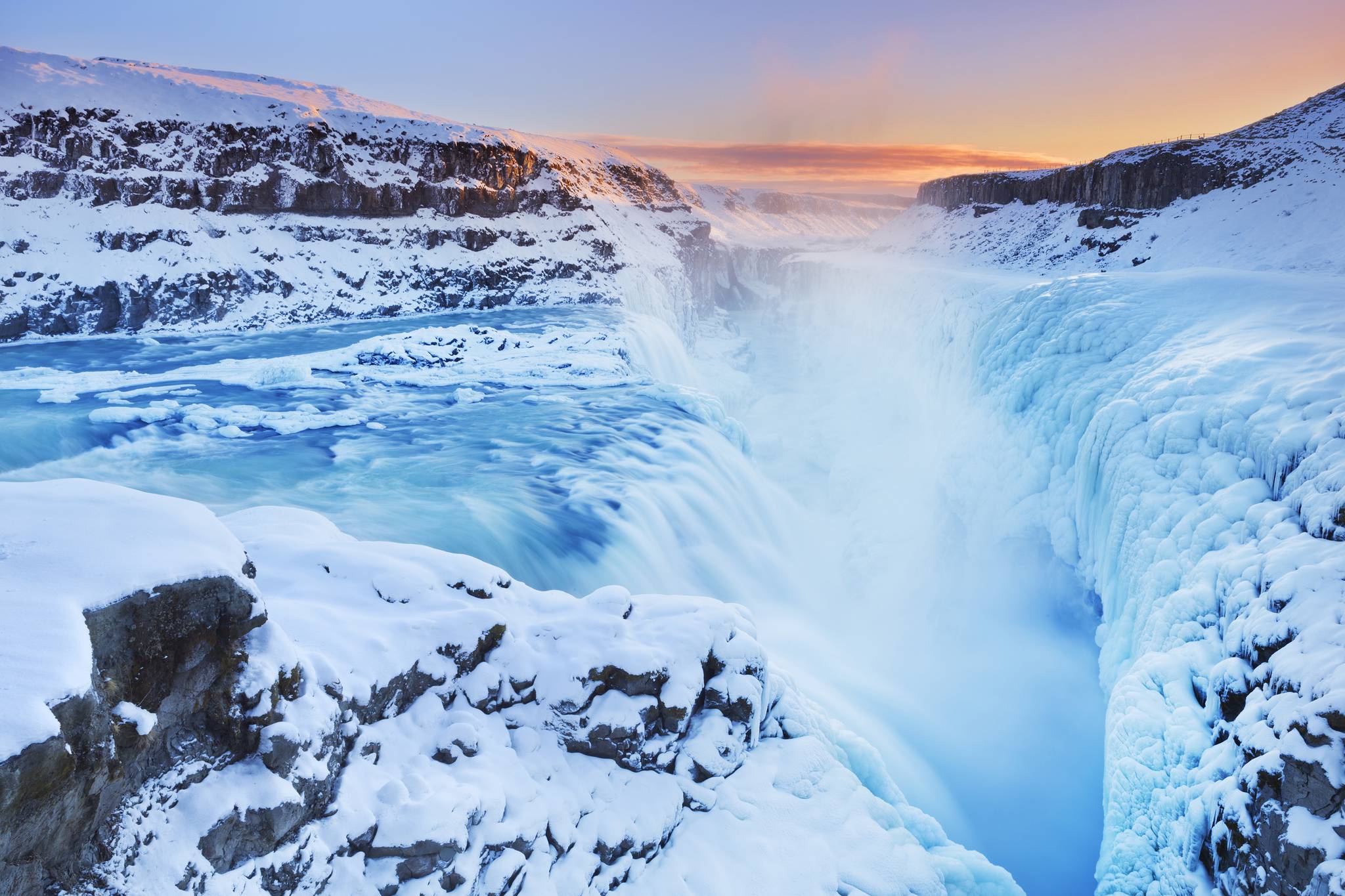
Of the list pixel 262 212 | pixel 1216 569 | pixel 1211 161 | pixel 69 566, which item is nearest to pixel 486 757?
pixel 69 566

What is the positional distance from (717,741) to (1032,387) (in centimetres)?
1274

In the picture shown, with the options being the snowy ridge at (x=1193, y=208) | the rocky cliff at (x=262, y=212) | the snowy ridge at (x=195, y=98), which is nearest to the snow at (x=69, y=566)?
the snowy ridge at (x=1193, y=208)

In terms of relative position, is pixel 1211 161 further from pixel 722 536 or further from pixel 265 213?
pixel 265 213

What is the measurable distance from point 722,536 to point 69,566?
10.5 m

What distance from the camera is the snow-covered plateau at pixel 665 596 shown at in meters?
3.79

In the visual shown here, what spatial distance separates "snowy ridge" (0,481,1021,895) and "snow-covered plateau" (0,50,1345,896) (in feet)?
0.09

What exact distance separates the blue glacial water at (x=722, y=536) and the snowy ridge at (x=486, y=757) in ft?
9.63

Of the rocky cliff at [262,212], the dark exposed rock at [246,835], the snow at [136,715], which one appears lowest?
the dark exposed rock at [246,835]

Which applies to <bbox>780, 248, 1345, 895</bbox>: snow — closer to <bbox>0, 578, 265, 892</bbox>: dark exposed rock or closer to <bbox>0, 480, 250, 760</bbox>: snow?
<bbox>0, 578, 265, 892</bbox>: dark exposed rock

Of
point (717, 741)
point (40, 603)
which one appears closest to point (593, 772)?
point (717, 741)

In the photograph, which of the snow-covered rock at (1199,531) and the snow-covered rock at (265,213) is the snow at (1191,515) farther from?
the snow-covered rock at (265,213)

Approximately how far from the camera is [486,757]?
16.8 feet

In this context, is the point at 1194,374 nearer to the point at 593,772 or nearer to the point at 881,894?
the point at 881,894

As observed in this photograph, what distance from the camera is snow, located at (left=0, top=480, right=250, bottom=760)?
9.20 feet
